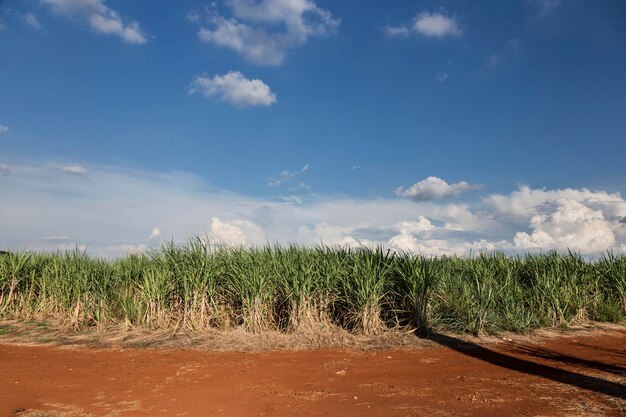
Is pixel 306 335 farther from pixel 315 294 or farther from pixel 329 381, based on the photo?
pixel 329 381

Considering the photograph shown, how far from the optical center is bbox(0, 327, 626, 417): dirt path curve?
527 cm

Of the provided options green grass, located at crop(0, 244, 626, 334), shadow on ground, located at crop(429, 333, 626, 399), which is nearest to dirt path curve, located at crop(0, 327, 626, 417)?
shadow on ground, located at crop(429, 333, 626, 399)

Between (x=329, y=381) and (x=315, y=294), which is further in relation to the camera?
(x=315, y=294)

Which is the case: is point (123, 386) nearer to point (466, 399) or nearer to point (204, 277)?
point (204, 277)

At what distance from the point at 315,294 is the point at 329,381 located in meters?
3.30

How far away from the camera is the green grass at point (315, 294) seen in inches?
369

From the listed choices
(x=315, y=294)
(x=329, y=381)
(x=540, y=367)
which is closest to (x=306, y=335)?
(x=315, y=294)

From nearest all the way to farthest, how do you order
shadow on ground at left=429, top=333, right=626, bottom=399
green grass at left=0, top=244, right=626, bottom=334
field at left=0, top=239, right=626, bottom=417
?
field at left=0, top=239, right=626, bottom=417
shadow on ground at left=429, top=333, right=626, bottom=399
green grass at left=0, top=244, right=626, bottom=334

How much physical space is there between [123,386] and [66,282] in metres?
6.28

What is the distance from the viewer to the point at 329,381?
6.44 m

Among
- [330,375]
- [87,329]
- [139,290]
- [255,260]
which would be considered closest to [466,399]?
[330,375]

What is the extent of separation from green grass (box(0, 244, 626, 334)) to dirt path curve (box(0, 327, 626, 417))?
107 cm

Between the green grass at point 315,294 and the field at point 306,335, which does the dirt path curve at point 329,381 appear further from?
the green grass at point 315,294

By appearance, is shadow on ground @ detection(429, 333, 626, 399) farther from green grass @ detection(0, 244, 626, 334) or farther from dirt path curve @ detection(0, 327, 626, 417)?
green grass @ detection(0, 244, 626, 334)
